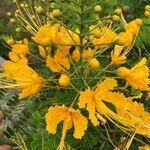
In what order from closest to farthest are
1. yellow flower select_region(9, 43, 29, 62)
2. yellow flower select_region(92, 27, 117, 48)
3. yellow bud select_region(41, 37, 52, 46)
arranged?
1. yellow bud select_region(41, 37, 52, 46)
2. yellow flower select_region(92, 27, 117, 48)
3. yellow flower select_region(9, 43, 29, 62)

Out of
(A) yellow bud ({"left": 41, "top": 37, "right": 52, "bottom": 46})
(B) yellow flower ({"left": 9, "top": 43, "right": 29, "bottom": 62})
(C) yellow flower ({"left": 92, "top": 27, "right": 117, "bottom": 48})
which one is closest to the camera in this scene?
(A) yellow bud ({"left": 41, "top": 37, "right": 52, "bottom": 46})

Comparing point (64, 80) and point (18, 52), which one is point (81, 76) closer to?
point (64, 80)

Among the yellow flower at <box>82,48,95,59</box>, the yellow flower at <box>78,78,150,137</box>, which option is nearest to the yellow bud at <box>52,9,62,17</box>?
the yellow flower at <box>82,48,95,59</box>

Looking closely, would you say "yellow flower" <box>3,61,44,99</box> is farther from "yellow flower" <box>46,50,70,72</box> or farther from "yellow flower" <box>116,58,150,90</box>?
"yellow flower" <box>116,58,150,90</box>

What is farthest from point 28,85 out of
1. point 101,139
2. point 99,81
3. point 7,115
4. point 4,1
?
point 4,1

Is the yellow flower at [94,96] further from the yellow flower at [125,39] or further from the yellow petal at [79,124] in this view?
the yellow flower at [125,39]

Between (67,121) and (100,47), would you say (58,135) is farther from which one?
(100,47)

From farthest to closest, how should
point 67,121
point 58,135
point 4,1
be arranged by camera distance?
point 4,1, point 58,135, point 67,121
